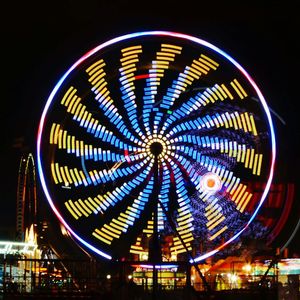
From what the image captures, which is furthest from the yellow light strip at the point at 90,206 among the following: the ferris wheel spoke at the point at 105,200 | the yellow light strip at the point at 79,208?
the yellow light strip at the point at 79,208

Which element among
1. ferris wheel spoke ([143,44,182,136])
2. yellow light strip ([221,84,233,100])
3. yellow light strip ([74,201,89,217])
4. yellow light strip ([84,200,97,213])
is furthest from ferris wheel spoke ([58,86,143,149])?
yellow light strip ([221,84,233,100])

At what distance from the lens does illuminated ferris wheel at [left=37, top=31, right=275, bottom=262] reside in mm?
14766

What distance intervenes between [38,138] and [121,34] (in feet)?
9.22

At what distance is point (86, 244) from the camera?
14.4 metres

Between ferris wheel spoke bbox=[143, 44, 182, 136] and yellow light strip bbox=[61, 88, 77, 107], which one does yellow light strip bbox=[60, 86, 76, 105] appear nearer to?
yellow light strip bbox=[61, 88, 77, 107]

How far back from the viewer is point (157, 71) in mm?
15625

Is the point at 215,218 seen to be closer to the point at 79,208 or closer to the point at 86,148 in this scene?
the point at 79,208

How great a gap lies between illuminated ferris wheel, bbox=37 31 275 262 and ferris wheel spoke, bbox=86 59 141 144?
0.02m

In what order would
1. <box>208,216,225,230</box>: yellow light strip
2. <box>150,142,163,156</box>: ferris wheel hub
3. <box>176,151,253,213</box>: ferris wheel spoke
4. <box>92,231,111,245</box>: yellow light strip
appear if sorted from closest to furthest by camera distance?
1. <box>150,142,163,156</box>: ferris wheel hub
2. <box>92,231,111,245</box>: yellow light strip
3. <box>208,216,225,230</box>: yellow light strip
4. <box>176,151,253,213</box>: ferris wheel spoke

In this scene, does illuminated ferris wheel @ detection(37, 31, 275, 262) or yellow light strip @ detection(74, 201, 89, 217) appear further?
illuminated ferris wheel @ detection(37, 31, 275, 262)

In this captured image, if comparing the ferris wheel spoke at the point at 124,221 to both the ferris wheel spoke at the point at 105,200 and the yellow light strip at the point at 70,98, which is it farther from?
the yellow light strip at the point at 70,98

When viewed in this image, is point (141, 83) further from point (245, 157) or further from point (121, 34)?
point (245, 157)

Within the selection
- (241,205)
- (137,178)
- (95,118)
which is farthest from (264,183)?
(95,118)

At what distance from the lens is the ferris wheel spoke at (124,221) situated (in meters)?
14.7
